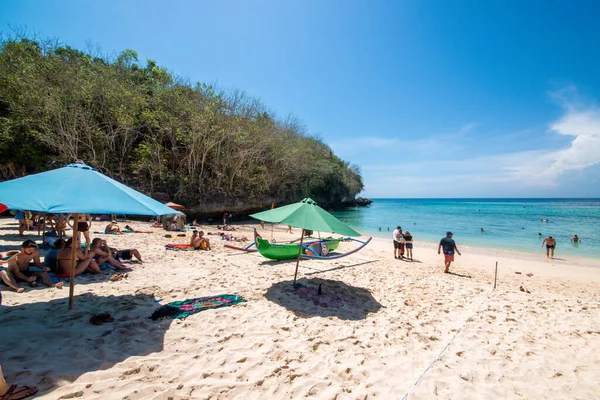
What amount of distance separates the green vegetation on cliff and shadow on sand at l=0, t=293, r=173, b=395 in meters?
18.1

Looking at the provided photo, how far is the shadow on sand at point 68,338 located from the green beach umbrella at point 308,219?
8.34 feet

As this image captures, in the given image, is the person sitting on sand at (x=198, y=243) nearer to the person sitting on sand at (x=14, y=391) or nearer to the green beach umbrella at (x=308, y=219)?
the green beach umbrella at (x=308, y=219)

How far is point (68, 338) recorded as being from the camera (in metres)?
3.16

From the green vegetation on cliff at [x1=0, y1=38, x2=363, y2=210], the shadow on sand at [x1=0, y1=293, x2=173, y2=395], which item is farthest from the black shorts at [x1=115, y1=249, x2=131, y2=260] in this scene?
the green vegetation on cliff at [x1=0, y1=38, x2=363, y2=210]

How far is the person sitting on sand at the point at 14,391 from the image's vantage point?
2088 mm

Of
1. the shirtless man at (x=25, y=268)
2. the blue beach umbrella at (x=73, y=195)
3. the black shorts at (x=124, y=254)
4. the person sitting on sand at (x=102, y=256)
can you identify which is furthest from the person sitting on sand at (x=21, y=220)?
the blue beach umbrella at (x=73, y=195)

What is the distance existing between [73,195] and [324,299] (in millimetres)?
4471

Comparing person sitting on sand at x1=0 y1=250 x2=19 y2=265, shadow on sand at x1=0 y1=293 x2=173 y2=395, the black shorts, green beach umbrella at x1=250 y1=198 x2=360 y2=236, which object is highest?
green beach umbrella at x1=250 y1=198 x2=360 y2=236

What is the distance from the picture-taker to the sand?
2.67 metres

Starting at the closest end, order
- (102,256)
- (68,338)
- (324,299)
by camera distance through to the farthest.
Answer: (68,338) < (324,299) < (102,256)

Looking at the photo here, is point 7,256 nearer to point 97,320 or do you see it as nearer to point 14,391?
point 97,320

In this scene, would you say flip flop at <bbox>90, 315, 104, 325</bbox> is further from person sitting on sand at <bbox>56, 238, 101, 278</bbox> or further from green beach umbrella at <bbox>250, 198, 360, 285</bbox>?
green beach umbrella at <bbox>250, 198, 360, 285</bbox>

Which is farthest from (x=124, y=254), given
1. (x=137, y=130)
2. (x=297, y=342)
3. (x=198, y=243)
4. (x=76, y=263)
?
(x=137, y=130)

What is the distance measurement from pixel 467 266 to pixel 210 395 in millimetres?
11669
